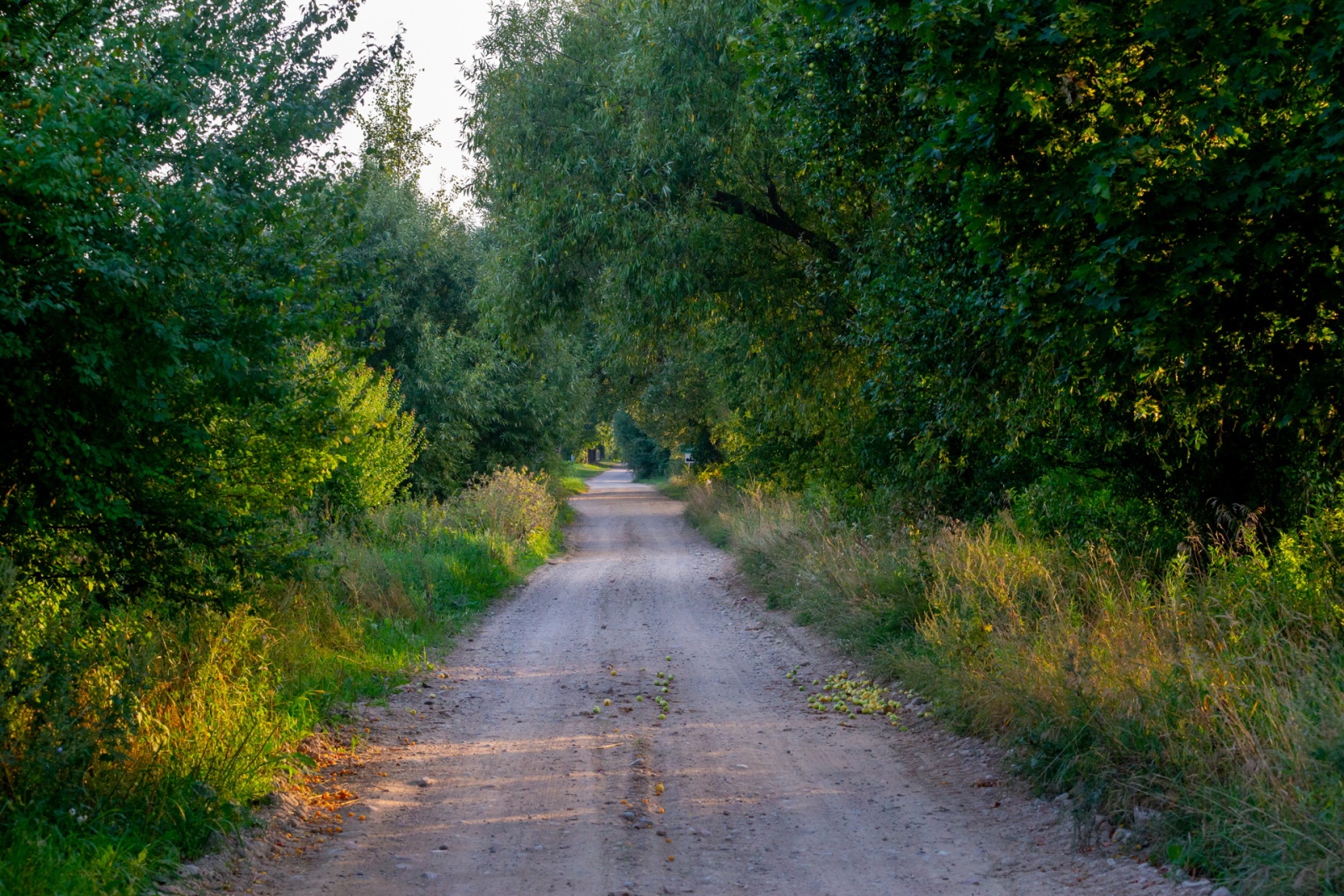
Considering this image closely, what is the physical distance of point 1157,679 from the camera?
19.3 feet

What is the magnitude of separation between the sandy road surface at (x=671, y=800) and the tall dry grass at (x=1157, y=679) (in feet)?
1.22

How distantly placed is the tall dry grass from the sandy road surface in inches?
14.6

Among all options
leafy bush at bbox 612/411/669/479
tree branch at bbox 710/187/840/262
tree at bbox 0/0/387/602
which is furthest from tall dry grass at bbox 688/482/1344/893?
leafy bush at bbox 612/411/669/479

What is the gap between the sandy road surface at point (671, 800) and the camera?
4953mm

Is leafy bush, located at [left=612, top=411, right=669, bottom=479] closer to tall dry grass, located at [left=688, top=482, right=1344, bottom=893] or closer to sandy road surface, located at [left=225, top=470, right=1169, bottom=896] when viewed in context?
sandy road surface, located at [left=225, top=470, right=1169, bottom=896]

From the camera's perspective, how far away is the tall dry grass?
4.54 metres

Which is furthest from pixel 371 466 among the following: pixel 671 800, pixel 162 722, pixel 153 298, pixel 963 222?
pixel 963 222

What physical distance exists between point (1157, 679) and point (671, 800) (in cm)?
302

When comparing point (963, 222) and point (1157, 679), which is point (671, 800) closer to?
point (1157, 679)

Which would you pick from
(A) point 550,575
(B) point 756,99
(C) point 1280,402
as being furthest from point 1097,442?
(A) point 550,575

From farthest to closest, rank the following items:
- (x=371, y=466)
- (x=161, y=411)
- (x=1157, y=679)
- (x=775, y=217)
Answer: (x=371, y=466), (x=775, y=217), (x=1157, y=679), (x=161, y=411)

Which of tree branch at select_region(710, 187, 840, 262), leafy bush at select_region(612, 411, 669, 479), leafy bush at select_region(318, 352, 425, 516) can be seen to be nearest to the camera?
tree branch at select_region(710, 187, 840, 262)

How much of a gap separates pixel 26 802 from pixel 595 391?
89.1 ft

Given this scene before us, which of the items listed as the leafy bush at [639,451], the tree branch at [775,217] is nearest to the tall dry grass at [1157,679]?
the tree branch at [775,217]
